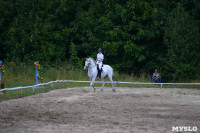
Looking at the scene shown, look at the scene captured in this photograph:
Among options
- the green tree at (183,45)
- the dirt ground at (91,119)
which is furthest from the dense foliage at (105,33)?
the dirt ground at (91,119)

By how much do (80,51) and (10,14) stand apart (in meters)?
9.25

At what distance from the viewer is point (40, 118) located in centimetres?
876

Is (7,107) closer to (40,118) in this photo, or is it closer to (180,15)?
(40,118)

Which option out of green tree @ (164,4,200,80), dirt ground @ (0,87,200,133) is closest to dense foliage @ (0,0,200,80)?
green tree @ (164,4,200,80)

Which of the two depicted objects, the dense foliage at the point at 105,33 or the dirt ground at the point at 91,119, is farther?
the dense foliage at the point at 105,33

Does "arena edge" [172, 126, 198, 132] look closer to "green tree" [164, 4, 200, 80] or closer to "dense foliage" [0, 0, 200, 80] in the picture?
"green tree" [164, 4, 200, 80]

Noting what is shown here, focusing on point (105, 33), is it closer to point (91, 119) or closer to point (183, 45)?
point (183, 45)

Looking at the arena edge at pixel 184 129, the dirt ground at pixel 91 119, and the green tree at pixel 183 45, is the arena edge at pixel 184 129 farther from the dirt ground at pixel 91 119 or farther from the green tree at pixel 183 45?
the green tree at pixel 183 45

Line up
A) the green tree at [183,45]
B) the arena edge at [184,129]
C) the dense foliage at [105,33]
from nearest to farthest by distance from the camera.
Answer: the arena edge at [184,129], the green tree at [183,45], the dense foliage at [105,33]

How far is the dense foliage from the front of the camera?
31.0 metres

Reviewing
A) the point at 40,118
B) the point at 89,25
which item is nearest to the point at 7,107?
the point at 40,118

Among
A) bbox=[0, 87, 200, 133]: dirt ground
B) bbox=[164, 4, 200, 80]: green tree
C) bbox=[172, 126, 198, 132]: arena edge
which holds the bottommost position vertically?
bbox=[172, 126, 198, 132]: arena edge

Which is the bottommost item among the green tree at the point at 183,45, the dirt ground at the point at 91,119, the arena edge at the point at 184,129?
the arena edge at the point at 184,129

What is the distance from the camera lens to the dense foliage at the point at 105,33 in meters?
31.0
